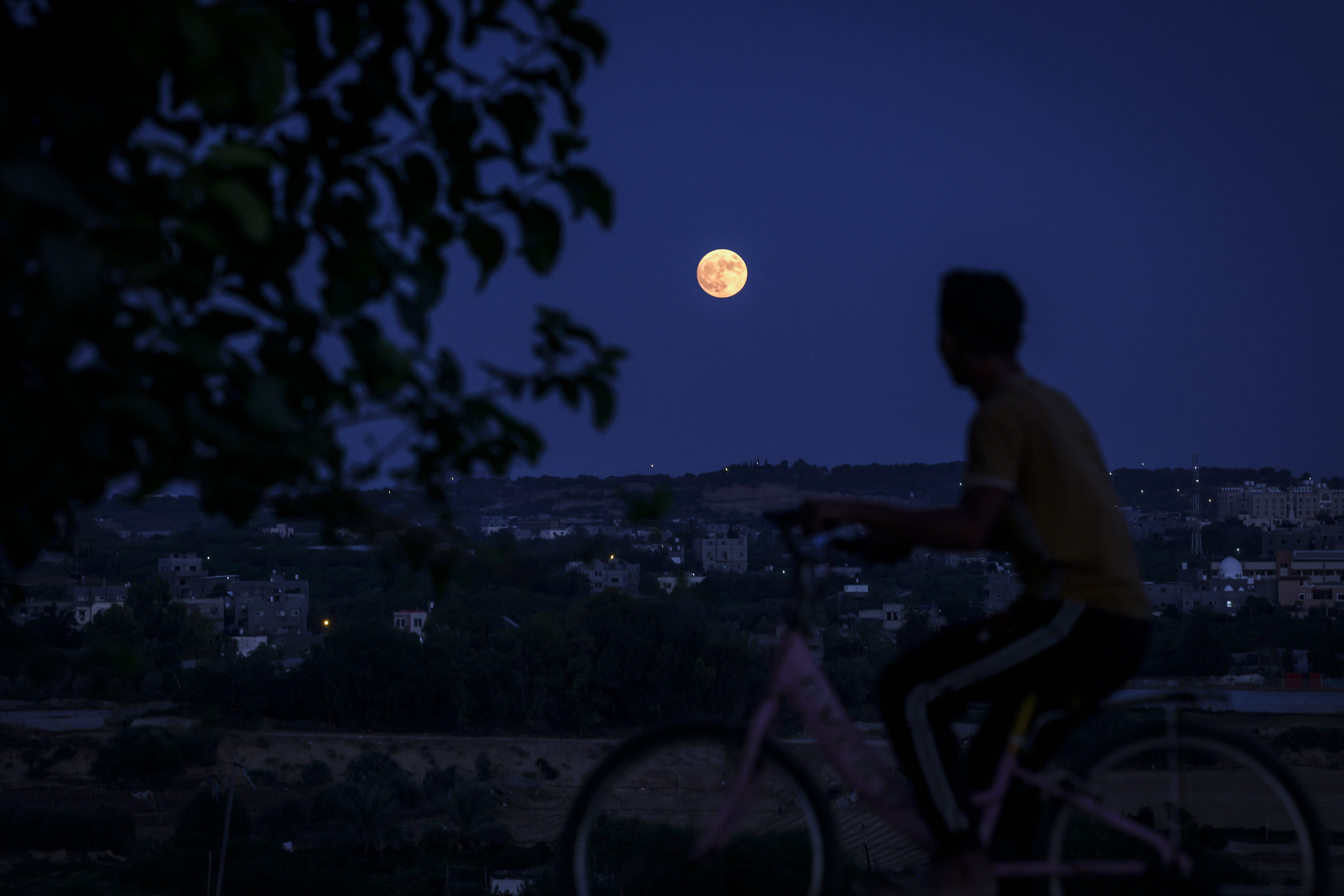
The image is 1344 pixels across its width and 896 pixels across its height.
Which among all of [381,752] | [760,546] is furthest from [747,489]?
[381,752]

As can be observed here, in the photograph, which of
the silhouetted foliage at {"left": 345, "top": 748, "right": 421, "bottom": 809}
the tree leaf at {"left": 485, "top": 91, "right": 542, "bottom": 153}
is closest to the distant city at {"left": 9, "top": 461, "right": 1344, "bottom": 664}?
the silhouetted foliage at {"left": 345, "top": 748, "right": 421, "bottom": 809}

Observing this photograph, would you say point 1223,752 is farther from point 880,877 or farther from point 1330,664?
point 1330,664

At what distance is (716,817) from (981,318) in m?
1.17

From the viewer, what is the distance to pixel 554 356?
2.05 m

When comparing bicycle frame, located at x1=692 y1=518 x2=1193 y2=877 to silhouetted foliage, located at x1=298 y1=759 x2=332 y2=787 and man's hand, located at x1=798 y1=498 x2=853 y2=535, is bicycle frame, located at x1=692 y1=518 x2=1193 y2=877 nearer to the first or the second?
man's hand, located at x1=798 y1=498 x2=853 y2=535

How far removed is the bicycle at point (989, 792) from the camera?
91.4 inches

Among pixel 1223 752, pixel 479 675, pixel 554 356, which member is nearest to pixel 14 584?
pixel 554 356

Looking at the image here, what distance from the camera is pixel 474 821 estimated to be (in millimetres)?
25688

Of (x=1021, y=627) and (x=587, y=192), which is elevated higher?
(x=587, y=192)

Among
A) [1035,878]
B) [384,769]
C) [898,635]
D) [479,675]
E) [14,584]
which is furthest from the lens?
[479,675]

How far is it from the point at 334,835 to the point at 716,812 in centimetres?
2585

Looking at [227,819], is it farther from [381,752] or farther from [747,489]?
[747,489]

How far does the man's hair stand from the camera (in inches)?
94.6

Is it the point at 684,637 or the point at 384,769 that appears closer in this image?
the point at 384,769
